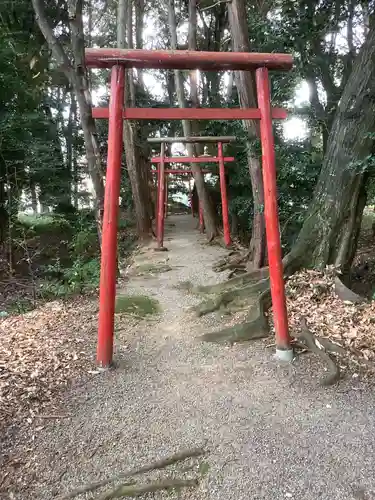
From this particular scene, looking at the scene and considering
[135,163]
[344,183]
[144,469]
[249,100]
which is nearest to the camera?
[144,469]

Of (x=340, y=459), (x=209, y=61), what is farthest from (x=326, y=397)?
(x=209, y=61)

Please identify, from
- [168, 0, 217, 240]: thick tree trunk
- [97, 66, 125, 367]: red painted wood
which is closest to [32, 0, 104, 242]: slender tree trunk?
[97, 66, 125, 367]: red painted wood

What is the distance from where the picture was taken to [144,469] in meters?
2.57

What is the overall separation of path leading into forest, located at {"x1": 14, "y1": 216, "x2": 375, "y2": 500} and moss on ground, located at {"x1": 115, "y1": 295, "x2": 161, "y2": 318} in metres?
1.13

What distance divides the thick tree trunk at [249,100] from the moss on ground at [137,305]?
226cm

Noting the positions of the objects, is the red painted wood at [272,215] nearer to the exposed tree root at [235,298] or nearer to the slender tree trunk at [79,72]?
the exposed tree root at [235,298]

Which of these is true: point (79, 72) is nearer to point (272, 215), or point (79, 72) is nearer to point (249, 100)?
point (249, 100)

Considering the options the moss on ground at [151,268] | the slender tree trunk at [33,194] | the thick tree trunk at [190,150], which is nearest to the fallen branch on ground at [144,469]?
the moss on ground at [151,268]

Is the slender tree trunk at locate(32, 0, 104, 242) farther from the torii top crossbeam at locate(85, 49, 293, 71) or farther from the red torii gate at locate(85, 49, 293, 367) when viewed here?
the torii top crossbeam at locate(85, 49, 293, 71)

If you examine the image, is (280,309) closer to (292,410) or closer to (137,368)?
(292,410)

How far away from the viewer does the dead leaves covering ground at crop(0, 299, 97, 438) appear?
3307mm

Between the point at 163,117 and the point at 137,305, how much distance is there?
305 centimetres

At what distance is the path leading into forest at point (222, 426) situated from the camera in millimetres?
2482

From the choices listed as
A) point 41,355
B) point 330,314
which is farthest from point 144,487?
point 330,314
